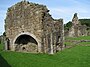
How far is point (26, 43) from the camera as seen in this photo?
24.7 m

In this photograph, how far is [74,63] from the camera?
16078mm

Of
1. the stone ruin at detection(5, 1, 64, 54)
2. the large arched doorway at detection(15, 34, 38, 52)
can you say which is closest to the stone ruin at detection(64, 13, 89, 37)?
the stone ruin at detection(5, 1, 64, 54)

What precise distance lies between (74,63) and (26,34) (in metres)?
8.69

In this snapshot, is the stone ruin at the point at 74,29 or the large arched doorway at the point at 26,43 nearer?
the large arched doorway at the point at 26,43

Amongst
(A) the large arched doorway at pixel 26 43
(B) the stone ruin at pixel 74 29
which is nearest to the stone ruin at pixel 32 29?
(A) the large arched doorway at pixel 26 43

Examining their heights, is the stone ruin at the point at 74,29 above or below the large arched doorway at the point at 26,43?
above

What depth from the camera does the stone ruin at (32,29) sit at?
22.4 meters

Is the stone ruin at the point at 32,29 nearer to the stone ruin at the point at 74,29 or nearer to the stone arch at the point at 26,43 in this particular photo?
the stone arch at the point at 26,43

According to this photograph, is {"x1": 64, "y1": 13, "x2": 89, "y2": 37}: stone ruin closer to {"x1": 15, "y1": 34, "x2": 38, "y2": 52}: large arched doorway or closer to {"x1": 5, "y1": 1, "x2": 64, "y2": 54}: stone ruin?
{"x1": 5, "y1": 1, "x2": 64, "y2": 54}: stone ruin

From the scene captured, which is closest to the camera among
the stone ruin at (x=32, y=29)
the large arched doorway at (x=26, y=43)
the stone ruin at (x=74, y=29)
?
the stone ruin at (x=32, y=29)

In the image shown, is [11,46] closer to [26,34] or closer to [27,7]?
[26,34]

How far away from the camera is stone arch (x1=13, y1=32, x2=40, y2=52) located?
2348 cm

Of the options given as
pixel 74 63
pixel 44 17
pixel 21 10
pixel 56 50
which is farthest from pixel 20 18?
pixel 74 63

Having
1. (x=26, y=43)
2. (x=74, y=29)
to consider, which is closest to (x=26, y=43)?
(x=26, y=43)
